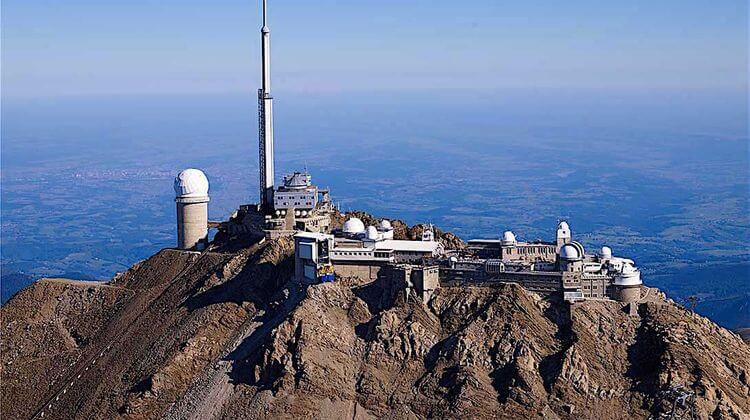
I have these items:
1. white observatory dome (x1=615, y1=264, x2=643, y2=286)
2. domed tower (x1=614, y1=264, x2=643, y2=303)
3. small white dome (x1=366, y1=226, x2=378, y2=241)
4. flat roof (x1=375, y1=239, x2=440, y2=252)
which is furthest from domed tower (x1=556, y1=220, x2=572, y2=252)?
small white dome (x1=366, y1=226, x2=378, y2=241)

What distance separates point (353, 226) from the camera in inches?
4326

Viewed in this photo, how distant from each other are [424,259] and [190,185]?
1211 inches

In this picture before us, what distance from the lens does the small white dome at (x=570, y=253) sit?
319ft

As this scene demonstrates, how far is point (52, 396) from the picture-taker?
107 m

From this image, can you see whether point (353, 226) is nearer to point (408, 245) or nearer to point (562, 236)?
point (408, 245)

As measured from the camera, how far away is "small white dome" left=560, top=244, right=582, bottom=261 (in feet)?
319

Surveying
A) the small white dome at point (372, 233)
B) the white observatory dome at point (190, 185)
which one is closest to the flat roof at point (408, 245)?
the small white dome at point (372, 233)

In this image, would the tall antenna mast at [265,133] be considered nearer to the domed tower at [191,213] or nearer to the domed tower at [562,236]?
the domed tower at [191,213]

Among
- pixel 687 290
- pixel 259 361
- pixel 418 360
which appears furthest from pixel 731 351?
pixel 687 290

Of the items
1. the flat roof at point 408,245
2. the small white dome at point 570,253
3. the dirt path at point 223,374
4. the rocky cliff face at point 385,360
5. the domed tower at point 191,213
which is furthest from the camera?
the domed tower at point 191,213

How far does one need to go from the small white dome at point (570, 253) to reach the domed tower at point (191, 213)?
128 feet

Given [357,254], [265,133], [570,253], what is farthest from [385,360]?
[265,133]

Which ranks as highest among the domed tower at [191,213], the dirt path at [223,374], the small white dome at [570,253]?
the small white dome at [570,253]

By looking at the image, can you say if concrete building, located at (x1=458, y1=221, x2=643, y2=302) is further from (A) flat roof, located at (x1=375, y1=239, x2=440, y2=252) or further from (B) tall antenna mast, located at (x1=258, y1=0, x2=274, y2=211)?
(B) tall antenna mast, located at (x1=258, y1=0, x2=274, y2=211)
